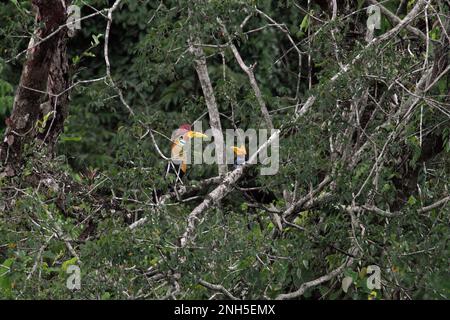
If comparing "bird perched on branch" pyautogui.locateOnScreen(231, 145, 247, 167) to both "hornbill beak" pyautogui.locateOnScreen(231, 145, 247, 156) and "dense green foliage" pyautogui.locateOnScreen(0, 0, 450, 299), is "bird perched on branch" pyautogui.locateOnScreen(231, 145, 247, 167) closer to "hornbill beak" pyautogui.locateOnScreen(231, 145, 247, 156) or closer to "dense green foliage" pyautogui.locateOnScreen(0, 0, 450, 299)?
"hornbill beak" pyautogui.locateOnScreen(231, 145, 247, 156)

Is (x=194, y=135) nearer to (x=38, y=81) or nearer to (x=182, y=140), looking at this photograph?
(x=182, y=140)

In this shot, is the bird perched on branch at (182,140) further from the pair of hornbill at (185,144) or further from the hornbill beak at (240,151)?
the hornbill beak at (240,151)

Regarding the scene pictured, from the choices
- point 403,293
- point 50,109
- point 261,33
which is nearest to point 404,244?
point 403,293

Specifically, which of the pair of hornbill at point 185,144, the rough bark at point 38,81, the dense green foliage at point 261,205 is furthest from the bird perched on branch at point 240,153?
the rough bark at point 38,81

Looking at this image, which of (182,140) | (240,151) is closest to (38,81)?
(182,140)

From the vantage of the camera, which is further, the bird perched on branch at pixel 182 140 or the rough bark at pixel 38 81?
the rough bark at pixel 38 81

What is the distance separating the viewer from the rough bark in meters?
4.88

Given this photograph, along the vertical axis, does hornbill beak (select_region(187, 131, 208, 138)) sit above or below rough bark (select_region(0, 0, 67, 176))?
below

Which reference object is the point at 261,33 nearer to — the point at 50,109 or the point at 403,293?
the point at 50,109

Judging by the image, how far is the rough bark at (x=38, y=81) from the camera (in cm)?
488

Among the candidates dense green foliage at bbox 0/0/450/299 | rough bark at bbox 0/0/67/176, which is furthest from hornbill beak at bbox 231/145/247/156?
rough bark at bbox 0/0/67/176

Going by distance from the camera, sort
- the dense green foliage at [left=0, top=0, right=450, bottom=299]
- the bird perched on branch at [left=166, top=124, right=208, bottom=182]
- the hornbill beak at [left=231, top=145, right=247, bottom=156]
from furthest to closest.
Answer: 1. the hornbill beak at [left=231, top=145, right=247, bottom=156]
2. the bird perched on branch at [left=166, top=124, right=208, bottom=182]
3. the dense green foliage at [left=0, top=0, right=450, bottom=299]

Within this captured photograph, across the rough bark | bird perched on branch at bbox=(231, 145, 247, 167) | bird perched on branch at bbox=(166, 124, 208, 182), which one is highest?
the rough bark

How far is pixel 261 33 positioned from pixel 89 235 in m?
4.52
